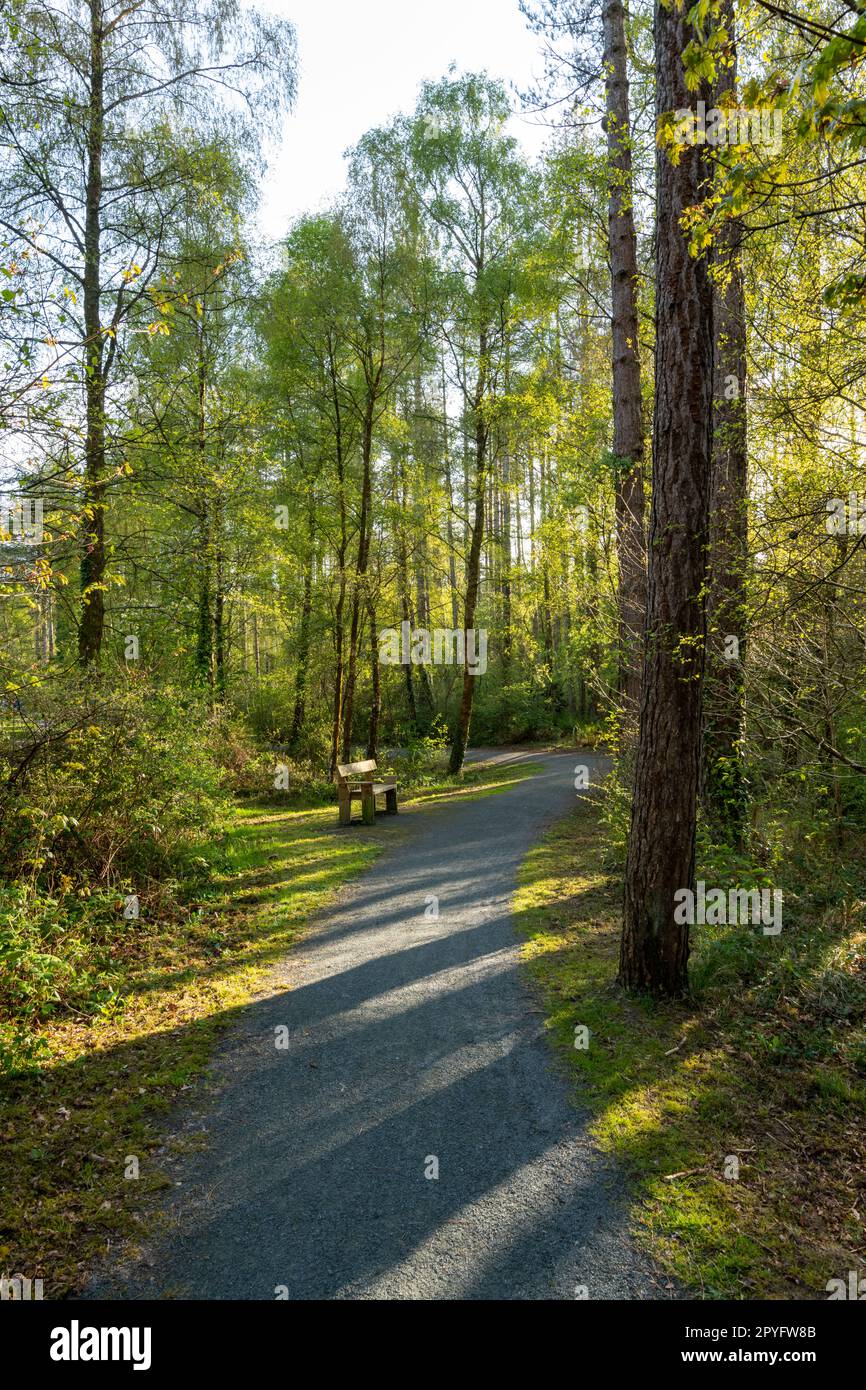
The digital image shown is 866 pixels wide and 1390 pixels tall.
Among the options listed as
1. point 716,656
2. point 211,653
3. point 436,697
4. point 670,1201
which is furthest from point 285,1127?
point 436,697

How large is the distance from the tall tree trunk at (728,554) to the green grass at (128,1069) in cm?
431

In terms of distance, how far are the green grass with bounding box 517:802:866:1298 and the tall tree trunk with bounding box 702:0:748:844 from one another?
4.26 feet

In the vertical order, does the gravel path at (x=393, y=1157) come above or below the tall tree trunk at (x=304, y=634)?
below

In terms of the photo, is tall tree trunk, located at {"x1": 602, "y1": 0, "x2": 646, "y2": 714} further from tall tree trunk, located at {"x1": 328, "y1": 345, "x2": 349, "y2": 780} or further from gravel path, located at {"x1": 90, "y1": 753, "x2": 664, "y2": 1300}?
tall tree trunk, located at {"x1": 328, "y1": 345, "x2": 349, "y2": 780}

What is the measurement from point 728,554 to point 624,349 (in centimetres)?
437

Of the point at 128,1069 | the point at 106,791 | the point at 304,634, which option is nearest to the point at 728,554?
the point at 128,1069

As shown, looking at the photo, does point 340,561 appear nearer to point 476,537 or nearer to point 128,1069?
point 476,537

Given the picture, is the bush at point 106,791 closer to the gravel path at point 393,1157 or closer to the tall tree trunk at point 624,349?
the gravel path at point 393,1157

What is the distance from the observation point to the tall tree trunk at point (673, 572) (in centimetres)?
451

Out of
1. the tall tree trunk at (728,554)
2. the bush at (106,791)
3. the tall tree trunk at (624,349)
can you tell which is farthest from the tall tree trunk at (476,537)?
the bush at (106,791)

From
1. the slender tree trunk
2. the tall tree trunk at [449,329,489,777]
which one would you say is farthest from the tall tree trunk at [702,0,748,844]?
the slender tree trunk

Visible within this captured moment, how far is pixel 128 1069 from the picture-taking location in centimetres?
420

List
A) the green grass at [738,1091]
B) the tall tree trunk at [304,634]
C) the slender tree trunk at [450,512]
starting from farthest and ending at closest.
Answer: the slender tree trunk at [450,512] < the tall tree trunk at [304,634] < the green grass at [738,1091]

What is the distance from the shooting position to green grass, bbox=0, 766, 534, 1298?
297 centimetres
